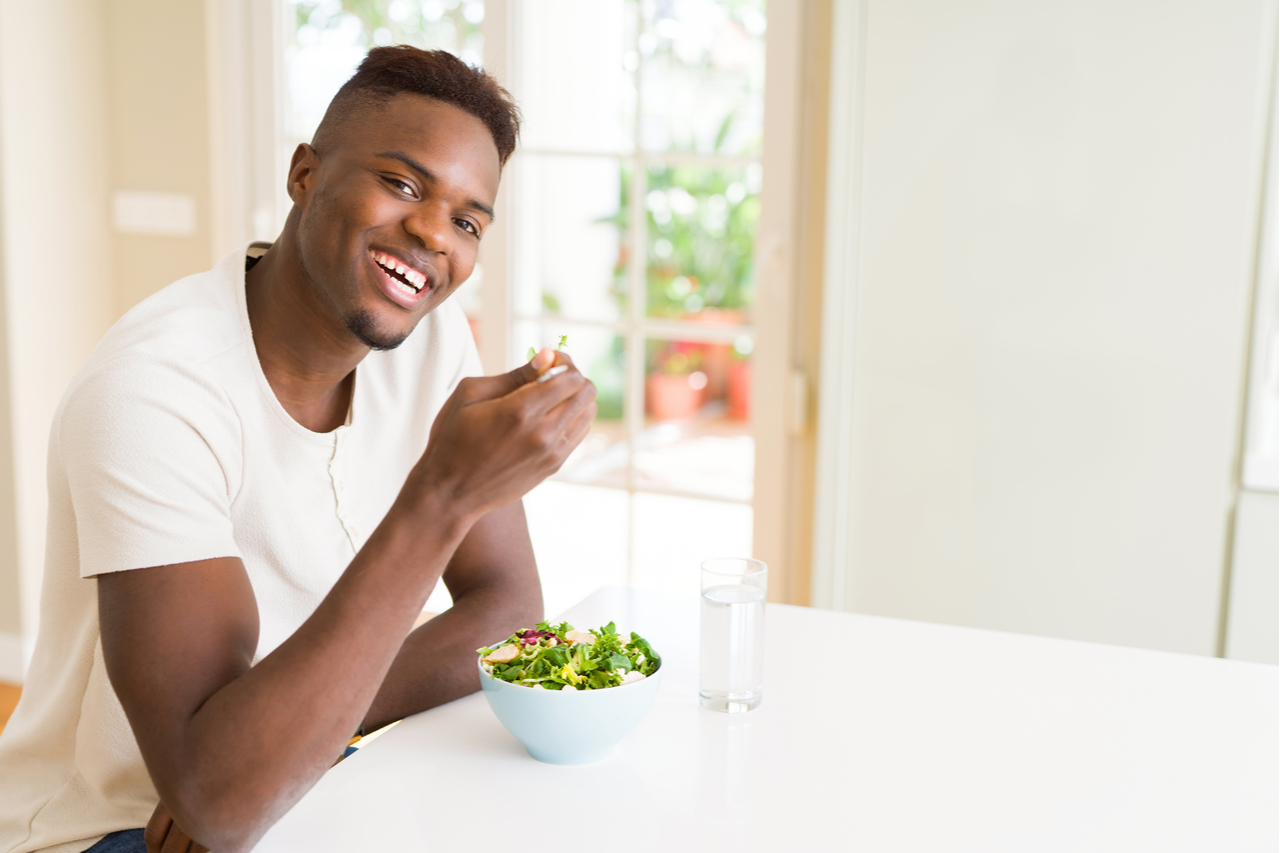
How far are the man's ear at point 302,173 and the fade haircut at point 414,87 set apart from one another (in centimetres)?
1

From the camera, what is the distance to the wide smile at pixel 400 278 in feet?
3.66

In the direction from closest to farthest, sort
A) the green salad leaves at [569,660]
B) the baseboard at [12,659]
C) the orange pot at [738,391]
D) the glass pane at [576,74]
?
the green salad leaves at [569,660], the glass pane at [576,74], the baseboard at [12,659], the orange pot at [738,391]

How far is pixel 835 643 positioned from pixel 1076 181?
1.04 meters

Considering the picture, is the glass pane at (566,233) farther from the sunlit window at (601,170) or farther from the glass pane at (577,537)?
the glass pane at (577,537)

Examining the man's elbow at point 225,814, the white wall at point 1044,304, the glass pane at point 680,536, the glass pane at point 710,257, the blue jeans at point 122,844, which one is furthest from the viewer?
the glass pane at point 710,257

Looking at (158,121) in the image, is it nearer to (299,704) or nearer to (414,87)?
(414,87)

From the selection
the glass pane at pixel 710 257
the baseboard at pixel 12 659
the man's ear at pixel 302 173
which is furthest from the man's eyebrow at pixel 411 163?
the glass pane at pixel 710 257

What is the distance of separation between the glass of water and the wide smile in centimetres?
41

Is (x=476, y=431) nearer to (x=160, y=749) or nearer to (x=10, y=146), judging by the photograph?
(x=160, y=749)

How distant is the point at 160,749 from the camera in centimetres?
85

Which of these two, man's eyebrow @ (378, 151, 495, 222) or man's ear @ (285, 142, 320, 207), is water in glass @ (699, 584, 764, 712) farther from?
man's ear @ (285, 142, 320, 207)

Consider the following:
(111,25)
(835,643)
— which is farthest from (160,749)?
(111,25)

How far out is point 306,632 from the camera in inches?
34.4

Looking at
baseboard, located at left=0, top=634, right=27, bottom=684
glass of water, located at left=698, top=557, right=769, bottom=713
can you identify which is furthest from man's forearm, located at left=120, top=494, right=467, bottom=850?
baseboard, located at left=0, top=634, right=27, bottom=684
